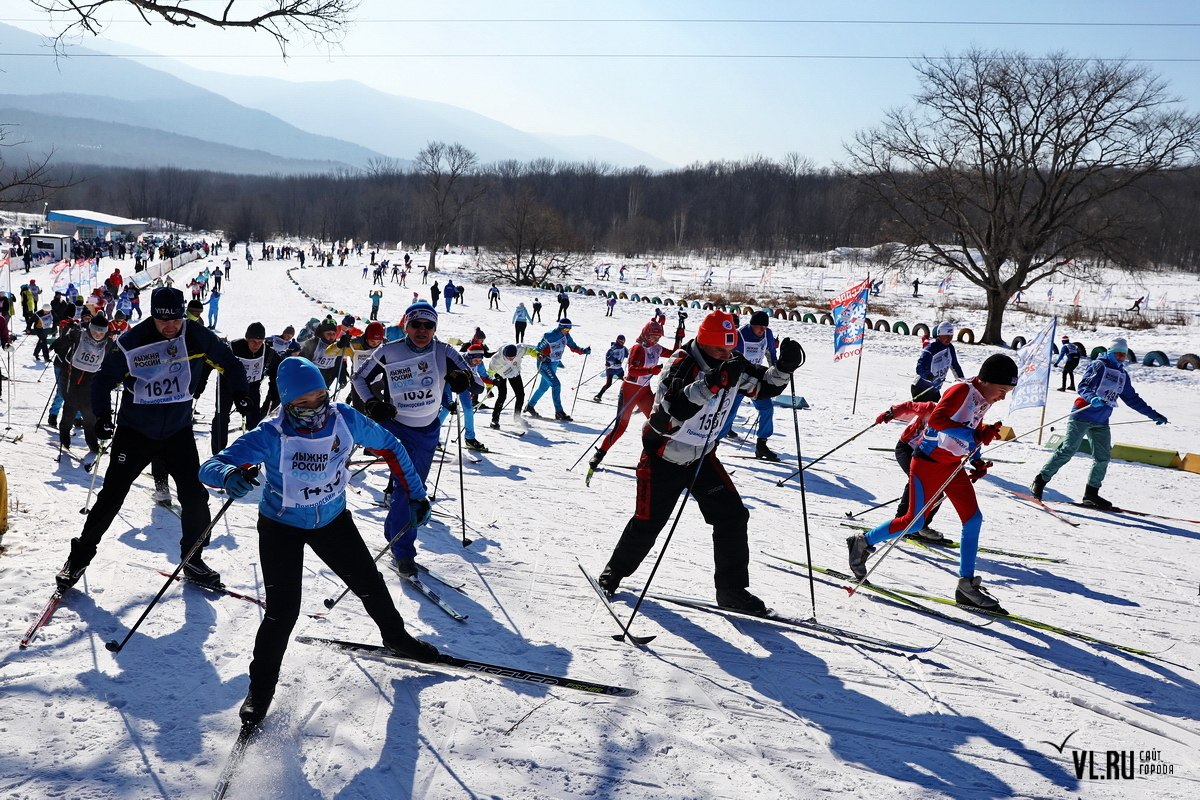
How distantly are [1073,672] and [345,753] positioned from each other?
419 centimetres

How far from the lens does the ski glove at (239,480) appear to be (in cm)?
339

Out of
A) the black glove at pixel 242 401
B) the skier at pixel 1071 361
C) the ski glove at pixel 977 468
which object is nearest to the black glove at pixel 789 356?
the ski glove at pixel 977 468

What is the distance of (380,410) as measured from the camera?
17.1ft

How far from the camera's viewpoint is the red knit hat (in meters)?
4.60

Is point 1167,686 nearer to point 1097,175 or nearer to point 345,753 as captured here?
point 345,753

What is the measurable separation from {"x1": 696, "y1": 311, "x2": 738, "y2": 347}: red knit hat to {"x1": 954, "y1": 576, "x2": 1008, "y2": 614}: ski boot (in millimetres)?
2645

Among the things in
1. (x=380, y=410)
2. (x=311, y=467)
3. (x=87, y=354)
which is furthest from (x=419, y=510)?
(x=87, y=354)

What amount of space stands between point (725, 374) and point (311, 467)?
2.40 m

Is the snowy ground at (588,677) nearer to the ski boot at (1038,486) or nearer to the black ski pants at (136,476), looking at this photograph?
the black ski pants at (136,476)

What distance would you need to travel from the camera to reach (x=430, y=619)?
4812mm

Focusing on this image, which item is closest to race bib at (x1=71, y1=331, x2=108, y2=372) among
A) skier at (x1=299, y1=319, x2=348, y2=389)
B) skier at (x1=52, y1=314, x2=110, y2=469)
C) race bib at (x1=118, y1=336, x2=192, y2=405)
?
skier at (x1=52, y1=314, x2=110, y2=469)

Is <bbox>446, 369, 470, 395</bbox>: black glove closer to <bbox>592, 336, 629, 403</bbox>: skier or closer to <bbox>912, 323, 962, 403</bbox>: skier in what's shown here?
<bbox>912, 323, 962, 403</bbox>: skier

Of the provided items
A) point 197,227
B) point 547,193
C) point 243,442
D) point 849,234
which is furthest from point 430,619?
point 197,227

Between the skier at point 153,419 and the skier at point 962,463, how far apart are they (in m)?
4.80
